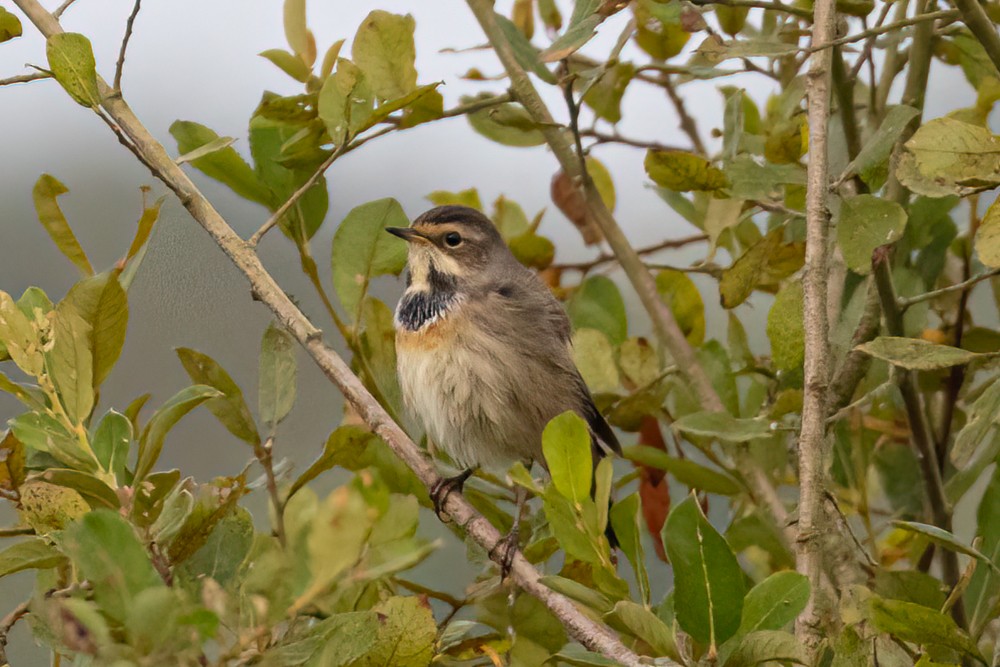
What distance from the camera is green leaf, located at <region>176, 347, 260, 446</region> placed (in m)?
1.49

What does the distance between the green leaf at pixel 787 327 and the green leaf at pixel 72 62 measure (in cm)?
96

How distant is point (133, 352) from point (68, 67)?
1.95 ft

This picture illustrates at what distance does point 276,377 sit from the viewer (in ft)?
5.13

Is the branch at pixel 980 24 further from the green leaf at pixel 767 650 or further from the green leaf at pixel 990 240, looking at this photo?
the green leaf at pixel 767 650

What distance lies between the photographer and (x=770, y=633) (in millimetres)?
1047

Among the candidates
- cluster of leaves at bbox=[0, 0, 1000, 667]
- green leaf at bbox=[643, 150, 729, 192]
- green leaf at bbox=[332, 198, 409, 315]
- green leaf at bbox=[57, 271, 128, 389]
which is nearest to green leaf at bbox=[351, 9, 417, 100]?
cluster of leaves at bbox=[0, 0, 1000, 667]

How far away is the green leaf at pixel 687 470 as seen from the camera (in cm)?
180

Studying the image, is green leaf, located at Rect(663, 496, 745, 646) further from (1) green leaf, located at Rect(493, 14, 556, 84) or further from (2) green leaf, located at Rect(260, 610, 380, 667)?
(1) green leaf, located at Rect(493, 14, 556, 84)

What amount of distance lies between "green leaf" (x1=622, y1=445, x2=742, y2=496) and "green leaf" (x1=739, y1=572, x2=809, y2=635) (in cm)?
69

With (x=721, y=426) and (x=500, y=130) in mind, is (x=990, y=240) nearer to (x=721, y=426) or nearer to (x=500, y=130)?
(x=721, y=426)

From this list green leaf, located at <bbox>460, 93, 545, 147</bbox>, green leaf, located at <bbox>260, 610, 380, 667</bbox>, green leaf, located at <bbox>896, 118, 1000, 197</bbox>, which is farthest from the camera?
green leaf, located at <bbox>460, 93, 545, 147</bbox>

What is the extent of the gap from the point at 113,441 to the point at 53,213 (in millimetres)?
494

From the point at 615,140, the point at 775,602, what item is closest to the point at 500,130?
the point at 615,140

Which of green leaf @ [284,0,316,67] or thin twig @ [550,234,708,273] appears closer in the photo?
green leaf @ [284,0,316,67]
